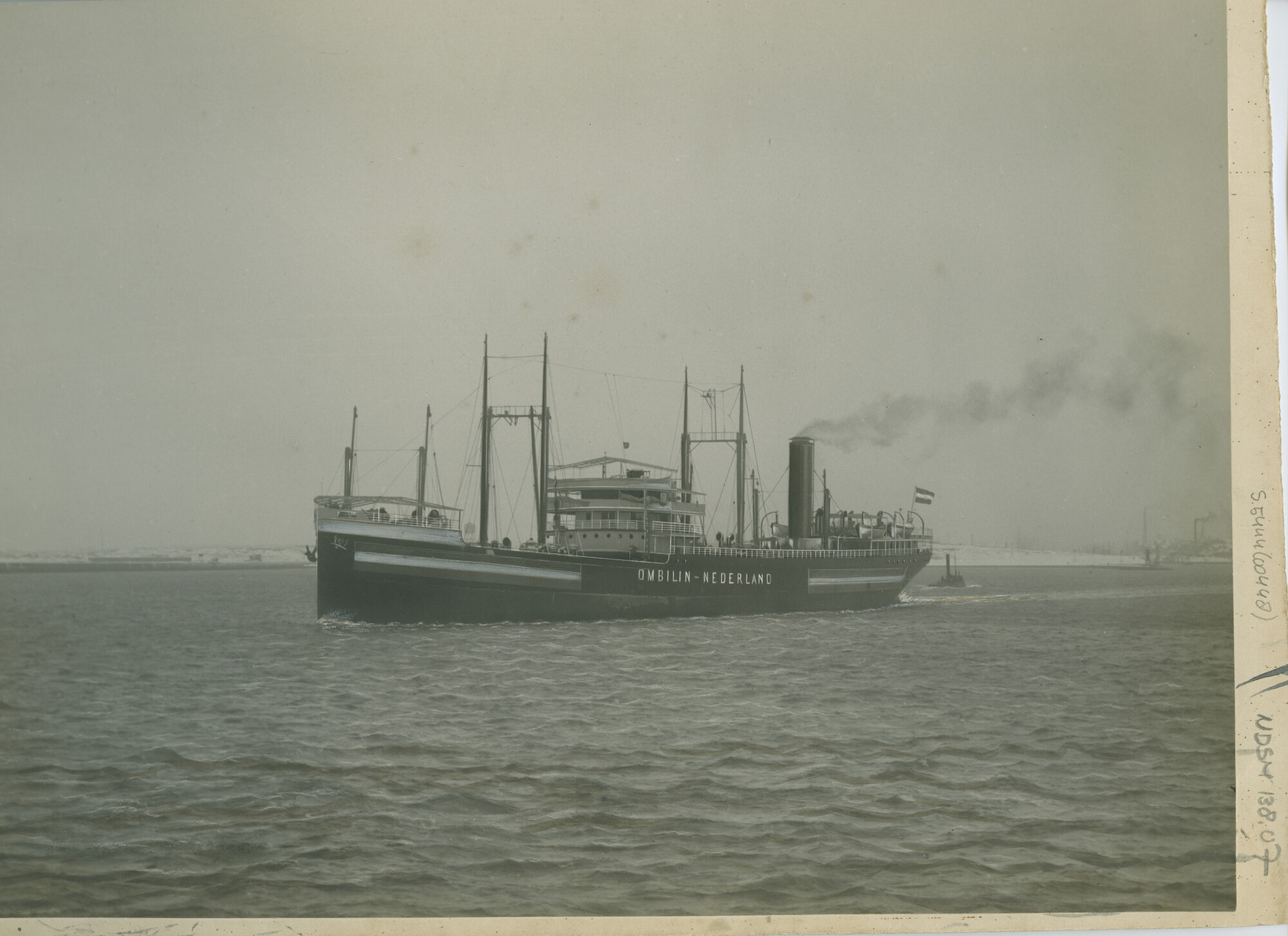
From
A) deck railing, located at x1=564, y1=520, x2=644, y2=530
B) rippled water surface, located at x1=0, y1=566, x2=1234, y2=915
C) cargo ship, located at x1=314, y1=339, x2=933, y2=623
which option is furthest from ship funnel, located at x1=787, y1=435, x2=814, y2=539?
deck railing, located at x1=564, y1=520, x2=644, y2=530

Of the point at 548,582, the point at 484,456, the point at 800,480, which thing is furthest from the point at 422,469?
the point at 548,582

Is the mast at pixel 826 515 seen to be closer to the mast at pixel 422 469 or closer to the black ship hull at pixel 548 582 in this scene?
the black ship hull at pixel 548 582

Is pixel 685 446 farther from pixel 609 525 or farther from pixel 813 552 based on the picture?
pixel 813 552

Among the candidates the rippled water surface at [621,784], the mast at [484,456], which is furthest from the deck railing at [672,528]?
the rippled water surface at [621,784]

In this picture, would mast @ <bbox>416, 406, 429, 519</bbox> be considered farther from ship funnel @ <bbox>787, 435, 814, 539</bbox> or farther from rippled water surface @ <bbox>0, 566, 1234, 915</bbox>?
ship funnel @ <bbox>787, 435, 814, 539</bbox>

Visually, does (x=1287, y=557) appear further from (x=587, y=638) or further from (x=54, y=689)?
(x=54, y=689)

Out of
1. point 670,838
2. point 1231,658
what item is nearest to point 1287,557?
point 1231,658
